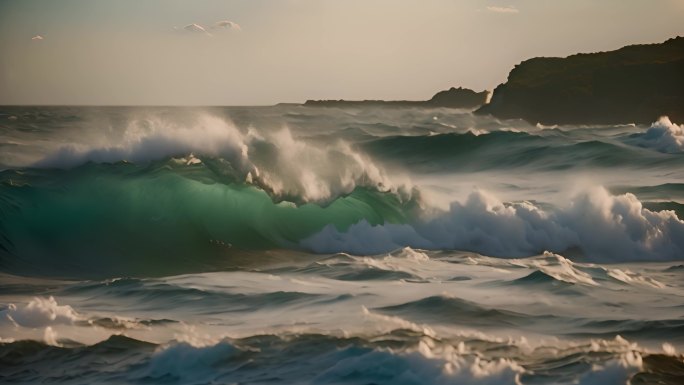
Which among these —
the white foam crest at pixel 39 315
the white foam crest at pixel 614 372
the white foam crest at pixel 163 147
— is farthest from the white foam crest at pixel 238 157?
the white foam crest at pixel 614 372

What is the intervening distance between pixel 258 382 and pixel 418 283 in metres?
4.35

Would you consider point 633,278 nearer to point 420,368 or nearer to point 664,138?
point 420,368

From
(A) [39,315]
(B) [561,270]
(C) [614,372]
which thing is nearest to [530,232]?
(B) [561,270]

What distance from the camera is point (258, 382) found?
805 centimetres

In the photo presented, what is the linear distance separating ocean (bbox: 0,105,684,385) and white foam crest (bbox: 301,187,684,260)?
43 mm

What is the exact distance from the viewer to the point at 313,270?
44.5 feet

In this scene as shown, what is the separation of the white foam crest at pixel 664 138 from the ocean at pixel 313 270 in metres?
6.25

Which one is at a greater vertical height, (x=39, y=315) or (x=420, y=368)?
(x=39, y=315)

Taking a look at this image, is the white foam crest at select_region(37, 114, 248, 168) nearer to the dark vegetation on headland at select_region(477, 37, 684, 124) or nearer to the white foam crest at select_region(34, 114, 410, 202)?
the white foam crest at select_region(34, 114, 410, 202)

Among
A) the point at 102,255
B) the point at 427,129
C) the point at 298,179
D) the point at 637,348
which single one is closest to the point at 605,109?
the point at 427,129

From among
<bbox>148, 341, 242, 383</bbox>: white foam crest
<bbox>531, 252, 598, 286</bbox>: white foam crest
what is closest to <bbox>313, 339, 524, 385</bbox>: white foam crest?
<bbox>148, 341, 242, 383</bbox>: white foam crest

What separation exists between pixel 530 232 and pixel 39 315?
30.7ft

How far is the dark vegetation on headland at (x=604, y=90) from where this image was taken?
2719 inches

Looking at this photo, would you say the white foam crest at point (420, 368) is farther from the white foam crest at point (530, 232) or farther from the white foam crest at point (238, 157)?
the white foam crest at point (238, 157)
